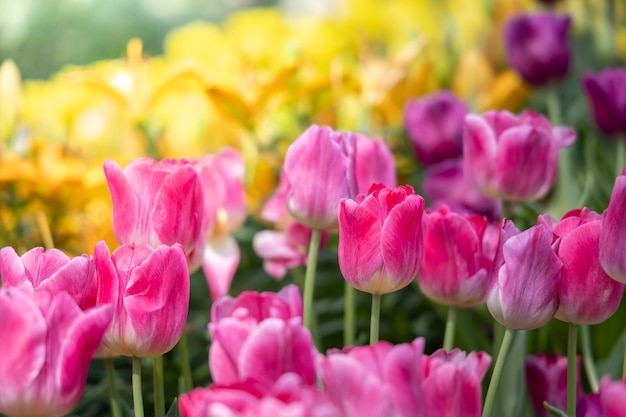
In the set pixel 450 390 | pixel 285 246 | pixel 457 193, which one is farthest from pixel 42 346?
pixel 457 193

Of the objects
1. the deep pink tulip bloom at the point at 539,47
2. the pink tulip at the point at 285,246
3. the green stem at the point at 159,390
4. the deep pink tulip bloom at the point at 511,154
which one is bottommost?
the green stem at the point at 159,390

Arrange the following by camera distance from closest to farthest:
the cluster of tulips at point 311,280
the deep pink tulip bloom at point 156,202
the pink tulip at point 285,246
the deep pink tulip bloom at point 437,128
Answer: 1. the cluster of tulips at point 311,280
2. the deep pink tulip bloom at point 156,202
3. the pink tulip at point 285,246
4. the deep pink tulip bloom at point 437,128

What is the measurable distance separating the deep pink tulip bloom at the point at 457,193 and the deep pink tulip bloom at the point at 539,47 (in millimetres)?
228

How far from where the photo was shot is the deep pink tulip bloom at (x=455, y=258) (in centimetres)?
45

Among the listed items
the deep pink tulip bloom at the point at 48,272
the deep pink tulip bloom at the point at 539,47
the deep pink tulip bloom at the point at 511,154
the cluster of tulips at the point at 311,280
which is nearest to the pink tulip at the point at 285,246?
the cluster of tulips at the point at 311,280

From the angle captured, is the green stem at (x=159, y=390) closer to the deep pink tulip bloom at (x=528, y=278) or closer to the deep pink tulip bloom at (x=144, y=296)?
the deep pink tulip bloom at (x=144, y=296)

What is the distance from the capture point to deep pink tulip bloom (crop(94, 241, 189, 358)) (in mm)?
384

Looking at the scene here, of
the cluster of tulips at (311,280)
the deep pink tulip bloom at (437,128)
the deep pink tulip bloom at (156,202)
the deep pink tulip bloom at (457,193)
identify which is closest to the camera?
the cluster of tulips at (311,280)

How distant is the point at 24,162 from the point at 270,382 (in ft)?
1.58

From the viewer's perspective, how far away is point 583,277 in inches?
15.7

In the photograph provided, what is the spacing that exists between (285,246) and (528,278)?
237 mm

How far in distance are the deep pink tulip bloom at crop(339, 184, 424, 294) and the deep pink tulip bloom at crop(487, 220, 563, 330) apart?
0.04 meters

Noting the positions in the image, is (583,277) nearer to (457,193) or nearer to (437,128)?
(457,193)

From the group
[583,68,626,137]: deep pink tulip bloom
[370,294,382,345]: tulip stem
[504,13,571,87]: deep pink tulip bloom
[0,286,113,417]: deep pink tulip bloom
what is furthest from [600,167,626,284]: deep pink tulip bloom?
[504,13,571,87]: deep pink tulip bloom
